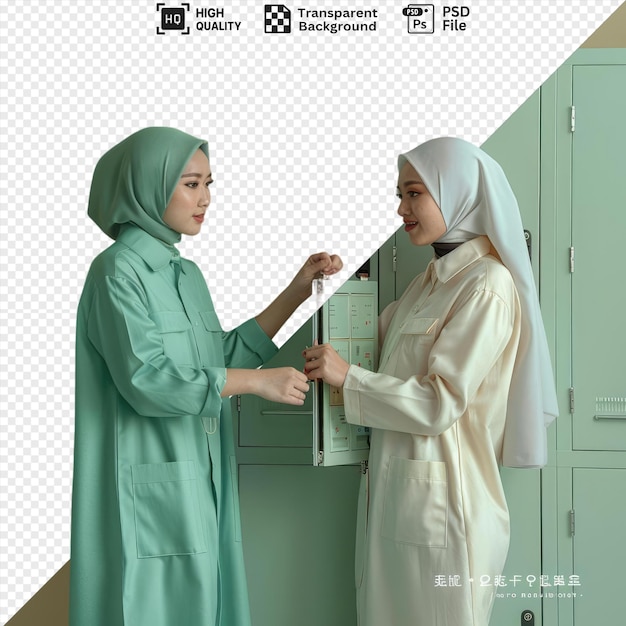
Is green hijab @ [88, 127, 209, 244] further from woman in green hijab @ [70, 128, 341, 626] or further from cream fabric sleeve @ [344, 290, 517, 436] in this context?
cream fabric sleeve @ [344, 290, 517, 436]

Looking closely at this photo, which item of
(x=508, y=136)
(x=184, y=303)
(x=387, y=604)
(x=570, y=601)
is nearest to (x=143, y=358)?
(x=184, y=303)

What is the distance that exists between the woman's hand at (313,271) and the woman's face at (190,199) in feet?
1.40

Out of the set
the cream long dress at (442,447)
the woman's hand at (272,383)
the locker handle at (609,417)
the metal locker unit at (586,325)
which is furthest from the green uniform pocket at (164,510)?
the locker handle at (609,417)

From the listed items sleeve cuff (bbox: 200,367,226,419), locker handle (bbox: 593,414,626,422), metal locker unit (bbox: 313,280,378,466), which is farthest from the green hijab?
locker handle (bbox: 593,414,626,422)

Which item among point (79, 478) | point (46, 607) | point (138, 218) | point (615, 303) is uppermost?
point (138, 218)

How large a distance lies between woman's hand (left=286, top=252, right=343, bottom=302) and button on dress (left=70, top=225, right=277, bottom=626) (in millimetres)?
471

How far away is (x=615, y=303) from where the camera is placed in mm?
2994

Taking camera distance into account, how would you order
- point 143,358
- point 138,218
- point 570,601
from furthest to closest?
point 570,601 → point 138,218 → point 143,358

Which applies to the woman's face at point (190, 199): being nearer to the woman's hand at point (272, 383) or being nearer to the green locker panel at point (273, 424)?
the woman's hand at point (272, 383)

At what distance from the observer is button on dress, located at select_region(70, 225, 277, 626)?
249 cm

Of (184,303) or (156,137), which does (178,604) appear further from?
(156,137)

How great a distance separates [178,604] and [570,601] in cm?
131

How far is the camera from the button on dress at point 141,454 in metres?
2.49

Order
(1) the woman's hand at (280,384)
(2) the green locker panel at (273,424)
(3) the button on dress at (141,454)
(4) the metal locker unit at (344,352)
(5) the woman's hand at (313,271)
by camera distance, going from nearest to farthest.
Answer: (3) the button on dress at (141,454)
(1) the woman's hand at (280,384)
(4) the metal locker unit at (344,352)
(5) the woman's hand at (313,271)
(2) the green locker panel at (273,424)
